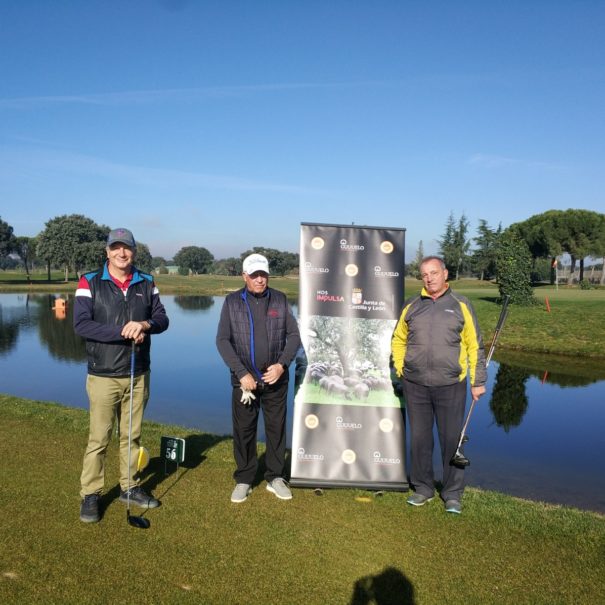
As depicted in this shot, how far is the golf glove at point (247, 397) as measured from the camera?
4.77 metres

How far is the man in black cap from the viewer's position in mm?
4297

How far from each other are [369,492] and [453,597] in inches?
68.1

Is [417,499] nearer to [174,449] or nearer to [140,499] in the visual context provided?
[174,449]

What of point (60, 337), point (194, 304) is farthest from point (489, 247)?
point (60, 337)

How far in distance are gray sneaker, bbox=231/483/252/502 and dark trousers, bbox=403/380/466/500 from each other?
162 centimetres

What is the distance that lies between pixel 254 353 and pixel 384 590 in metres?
2.22

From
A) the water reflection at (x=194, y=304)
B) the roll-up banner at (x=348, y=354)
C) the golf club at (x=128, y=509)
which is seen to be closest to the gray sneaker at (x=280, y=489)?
the roll-up banner at (x=348, y=354)

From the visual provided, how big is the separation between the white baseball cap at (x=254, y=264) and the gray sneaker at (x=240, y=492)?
198 centimetres

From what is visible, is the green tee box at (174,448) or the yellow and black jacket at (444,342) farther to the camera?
the green tee box at (174,448)

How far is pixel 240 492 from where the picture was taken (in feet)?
15.9

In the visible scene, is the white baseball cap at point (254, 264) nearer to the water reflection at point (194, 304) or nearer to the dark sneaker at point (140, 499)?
the dark sneaker at point (140, 499)

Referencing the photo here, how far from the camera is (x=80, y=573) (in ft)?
11.7

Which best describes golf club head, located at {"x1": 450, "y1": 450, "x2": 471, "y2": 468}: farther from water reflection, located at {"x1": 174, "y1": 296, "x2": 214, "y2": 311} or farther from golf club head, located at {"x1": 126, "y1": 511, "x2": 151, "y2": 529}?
water reflection, located at {"x1": 174, "y1": 296, "x2": 214, "y2": 311}

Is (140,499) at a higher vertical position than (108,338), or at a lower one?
lower
